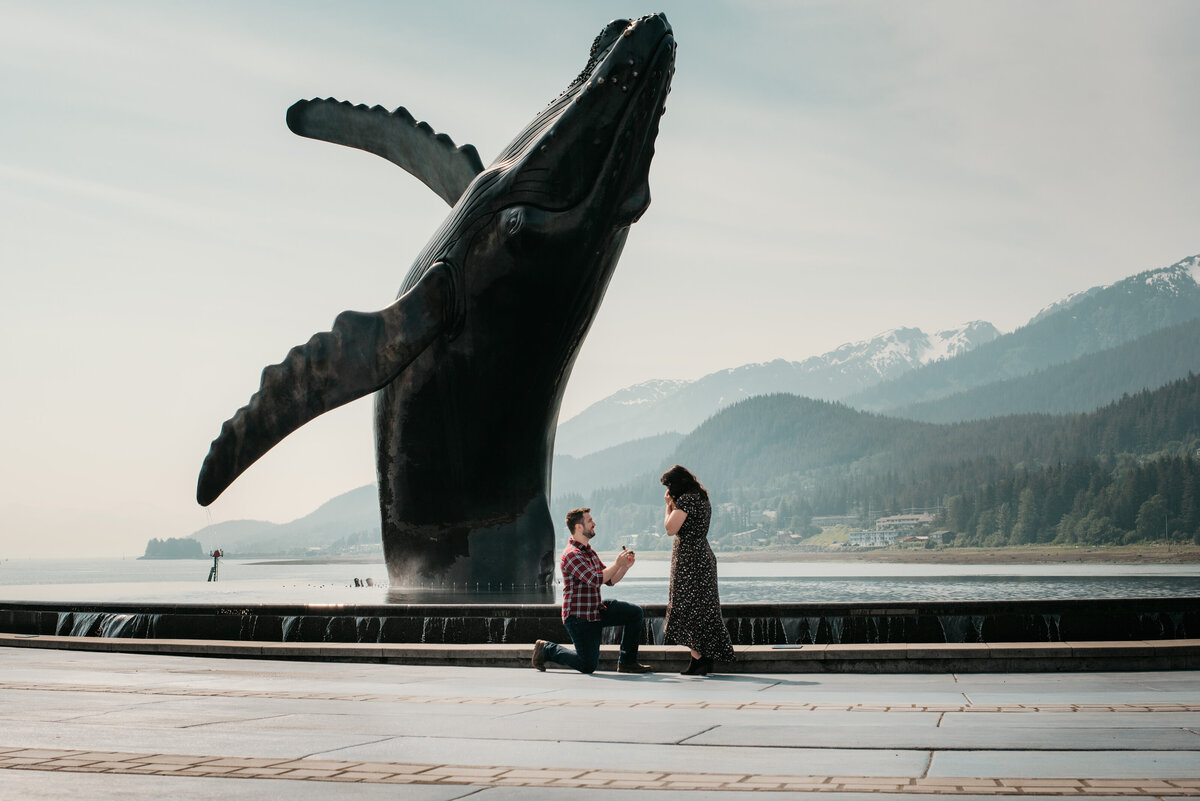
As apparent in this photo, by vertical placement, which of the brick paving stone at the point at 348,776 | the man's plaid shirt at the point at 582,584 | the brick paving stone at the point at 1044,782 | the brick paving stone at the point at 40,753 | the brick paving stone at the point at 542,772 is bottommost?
the brick paving stone at the point at 1044,782

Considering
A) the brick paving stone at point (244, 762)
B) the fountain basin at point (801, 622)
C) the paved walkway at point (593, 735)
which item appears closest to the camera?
the paved walkway at point (593, 735)

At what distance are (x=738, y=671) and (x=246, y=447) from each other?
9.02m

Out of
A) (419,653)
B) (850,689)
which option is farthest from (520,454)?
(850,689)

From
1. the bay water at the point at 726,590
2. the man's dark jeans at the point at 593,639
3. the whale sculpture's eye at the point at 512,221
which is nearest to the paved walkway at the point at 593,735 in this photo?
the man's dark jeans at the point at 593,639

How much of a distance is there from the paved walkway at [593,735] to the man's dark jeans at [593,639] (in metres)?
0.31

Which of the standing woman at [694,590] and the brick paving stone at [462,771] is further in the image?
the standing woman at [694,590]

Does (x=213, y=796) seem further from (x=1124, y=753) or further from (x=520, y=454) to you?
(x=520, y=454)

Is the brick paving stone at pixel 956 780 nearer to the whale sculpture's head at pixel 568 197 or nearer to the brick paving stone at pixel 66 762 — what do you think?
the brick paving stone at pixel 66 762

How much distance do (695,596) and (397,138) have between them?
49.3 feet

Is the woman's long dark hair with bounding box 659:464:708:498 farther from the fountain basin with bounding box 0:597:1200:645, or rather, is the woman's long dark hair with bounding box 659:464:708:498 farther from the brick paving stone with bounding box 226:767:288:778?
the brick paving stone with bounding box 226:767:288:778

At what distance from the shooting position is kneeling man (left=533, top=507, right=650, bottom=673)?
39.2 feet

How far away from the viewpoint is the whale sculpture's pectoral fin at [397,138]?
75.0 feet

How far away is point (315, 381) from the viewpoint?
704 inches

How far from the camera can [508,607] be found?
1450 cm
